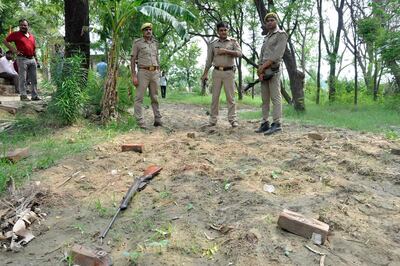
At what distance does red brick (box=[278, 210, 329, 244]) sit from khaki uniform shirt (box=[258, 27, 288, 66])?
3.85 meters

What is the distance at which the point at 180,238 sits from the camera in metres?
3.01

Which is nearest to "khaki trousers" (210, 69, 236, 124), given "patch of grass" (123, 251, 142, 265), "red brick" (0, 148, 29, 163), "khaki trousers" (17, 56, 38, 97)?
"red brick" (0, 148, 29, 163)

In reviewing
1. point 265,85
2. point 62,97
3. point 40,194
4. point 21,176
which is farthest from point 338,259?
point 62,97

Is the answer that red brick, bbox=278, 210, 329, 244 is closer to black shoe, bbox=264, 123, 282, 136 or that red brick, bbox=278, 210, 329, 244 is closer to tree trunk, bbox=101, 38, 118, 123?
black shoe, bbox=264, 123, 282, 136

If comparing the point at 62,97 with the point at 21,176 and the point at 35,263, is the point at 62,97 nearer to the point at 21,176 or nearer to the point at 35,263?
the point at 21,176

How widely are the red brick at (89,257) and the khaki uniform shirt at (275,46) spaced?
4.52 meters

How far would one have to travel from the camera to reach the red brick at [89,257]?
2.77 m

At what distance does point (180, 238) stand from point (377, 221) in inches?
64.7

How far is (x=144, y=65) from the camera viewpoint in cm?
706

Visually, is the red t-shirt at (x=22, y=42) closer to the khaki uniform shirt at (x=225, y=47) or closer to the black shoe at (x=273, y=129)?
the khaki uniform shirt at (x=225, y=47)

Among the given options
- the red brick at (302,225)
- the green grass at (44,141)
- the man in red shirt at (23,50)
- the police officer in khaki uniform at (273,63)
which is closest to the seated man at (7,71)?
the man in red shirt at (23,50)

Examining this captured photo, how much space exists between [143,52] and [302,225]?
4925mm

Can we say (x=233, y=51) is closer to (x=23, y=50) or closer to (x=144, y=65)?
(x=144, y=65)

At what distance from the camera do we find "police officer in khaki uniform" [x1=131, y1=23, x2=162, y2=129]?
7.02 m
